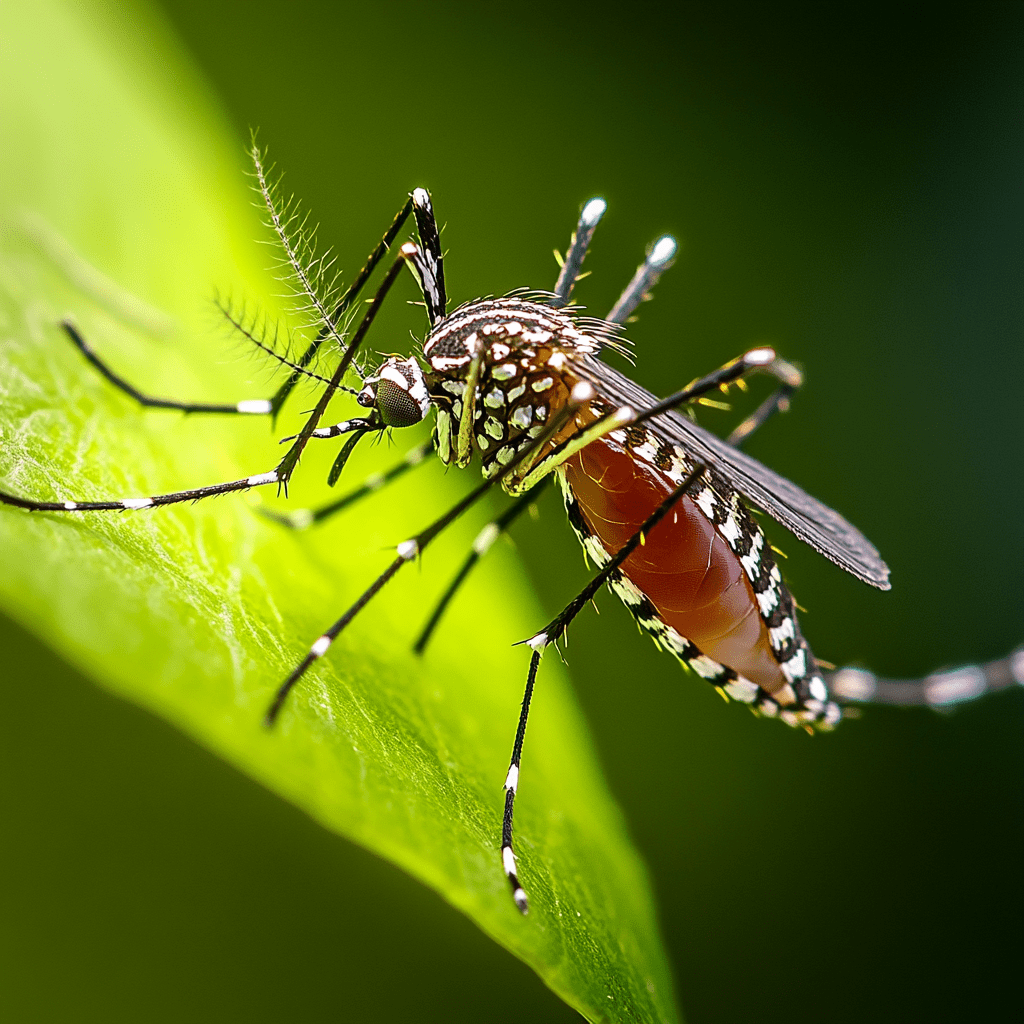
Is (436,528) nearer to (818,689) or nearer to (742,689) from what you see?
(742,689)

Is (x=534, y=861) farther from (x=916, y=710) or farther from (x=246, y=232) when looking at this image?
(x=246, y=232)

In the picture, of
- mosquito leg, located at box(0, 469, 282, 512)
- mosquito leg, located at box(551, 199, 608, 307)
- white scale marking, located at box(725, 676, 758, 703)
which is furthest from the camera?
mosquito leg, located at box(551, 199, 608, 307)

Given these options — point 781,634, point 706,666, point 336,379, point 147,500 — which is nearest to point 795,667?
point 781,634

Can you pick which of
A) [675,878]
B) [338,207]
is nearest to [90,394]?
[338,207]

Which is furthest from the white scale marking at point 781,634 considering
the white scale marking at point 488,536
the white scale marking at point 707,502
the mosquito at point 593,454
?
the white scale marking at point 488,536

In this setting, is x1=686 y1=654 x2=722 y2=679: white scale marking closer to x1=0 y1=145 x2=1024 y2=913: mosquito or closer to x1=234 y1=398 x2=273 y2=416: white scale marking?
x1=0 y1=145 x2=1024 y2=913: mosquito

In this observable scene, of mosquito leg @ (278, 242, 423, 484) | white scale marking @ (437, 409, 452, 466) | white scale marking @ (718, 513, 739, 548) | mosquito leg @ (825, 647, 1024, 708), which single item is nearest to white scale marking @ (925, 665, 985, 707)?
mosquito leg @ (825, 647, 1024, 708)

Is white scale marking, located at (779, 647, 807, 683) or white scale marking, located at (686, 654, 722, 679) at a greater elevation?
white scale marking, located at (779, 647, 807, 683)

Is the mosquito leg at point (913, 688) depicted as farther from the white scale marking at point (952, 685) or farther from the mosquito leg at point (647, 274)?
the mosquito leg at point (647, 274)
